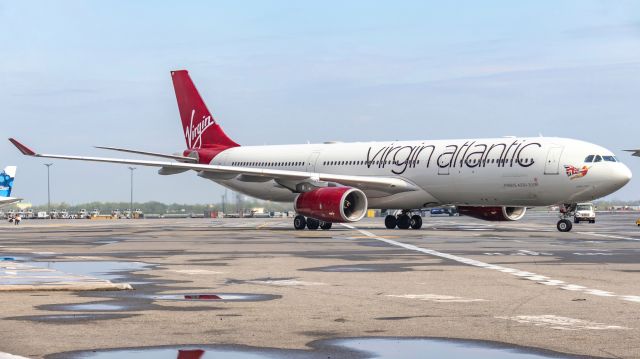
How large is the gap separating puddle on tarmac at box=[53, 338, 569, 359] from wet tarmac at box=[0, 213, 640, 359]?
17 millimetres

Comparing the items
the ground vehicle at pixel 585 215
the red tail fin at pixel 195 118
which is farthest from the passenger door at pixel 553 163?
the ground vehicle at pixel 585 215

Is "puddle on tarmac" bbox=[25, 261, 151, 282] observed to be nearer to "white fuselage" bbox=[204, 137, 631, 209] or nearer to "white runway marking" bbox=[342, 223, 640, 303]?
"white runway marking" bbox=[342, 223, 640, 303]

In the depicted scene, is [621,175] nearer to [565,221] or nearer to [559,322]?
[565,221]

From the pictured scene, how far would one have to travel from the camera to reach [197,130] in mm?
53062

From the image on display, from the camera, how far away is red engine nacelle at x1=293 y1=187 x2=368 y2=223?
128 feet

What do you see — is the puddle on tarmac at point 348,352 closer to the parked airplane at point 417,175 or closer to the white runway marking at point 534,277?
the white runway marking at point 534,277

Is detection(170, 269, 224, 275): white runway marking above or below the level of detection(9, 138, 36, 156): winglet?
below

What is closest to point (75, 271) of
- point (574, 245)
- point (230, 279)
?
point (230, 279)

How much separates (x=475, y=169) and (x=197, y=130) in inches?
732

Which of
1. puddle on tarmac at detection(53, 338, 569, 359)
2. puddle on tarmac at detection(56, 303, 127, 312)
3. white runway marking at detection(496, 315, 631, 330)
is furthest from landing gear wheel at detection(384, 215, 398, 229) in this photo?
puddle on tarmac at detection(53, 338, 569, 359)

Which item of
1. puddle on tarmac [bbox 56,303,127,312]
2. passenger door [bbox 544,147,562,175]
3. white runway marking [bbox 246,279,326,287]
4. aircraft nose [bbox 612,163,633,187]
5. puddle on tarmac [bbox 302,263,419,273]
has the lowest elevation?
puddle on tarmac [bbox 56,303,127,312]

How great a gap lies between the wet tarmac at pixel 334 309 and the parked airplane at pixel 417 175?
Answer: 17.0 m

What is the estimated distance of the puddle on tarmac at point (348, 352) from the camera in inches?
315

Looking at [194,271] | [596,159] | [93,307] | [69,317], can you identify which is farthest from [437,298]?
[596,159]
